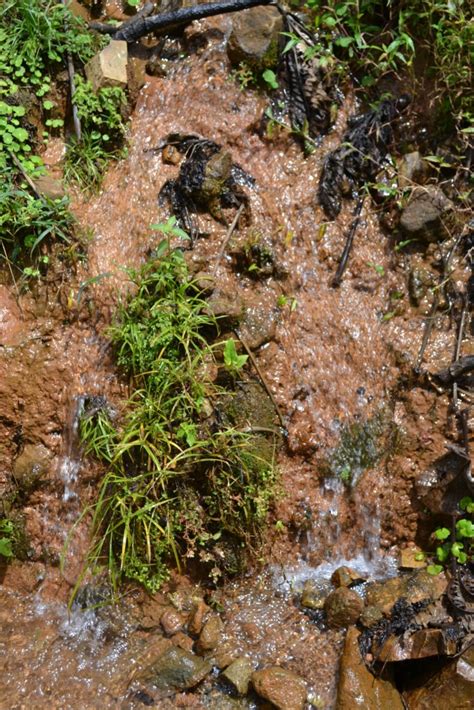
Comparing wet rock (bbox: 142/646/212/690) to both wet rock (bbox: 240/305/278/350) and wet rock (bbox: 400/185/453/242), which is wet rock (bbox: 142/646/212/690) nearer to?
wet rock (bbox: 240/305/278/350)

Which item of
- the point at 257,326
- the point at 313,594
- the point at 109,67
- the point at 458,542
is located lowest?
the point at 313,594

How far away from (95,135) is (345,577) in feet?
11.1

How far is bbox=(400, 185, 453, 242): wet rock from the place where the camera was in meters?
4.30

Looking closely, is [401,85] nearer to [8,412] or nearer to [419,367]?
[419,367]

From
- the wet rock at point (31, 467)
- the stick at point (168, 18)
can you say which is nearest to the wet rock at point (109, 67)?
the stick at point (168, 18)

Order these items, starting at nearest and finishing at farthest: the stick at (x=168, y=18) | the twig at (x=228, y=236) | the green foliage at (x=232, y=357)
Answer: the green foliage at (x=232, y=357), the twig at (x=228, y=236), the stick at (x=168, y=18)

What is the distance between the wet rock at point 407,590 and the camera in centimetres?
362

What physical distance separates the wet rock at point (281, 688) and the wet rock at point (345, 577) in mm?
593

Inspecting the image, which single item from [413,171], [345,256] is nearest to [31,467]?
[345,256]

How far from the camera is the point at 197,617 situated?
3.62 meters

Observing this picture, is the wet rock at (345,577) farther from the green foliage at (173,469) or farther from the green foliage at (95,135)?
the green foliage at (95,135)

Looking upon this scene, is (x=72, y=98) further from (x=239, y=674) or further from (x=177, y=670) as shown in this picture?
(x=239, y=674)

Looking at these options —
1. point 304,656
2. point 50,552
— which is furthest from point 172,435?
point 304,656

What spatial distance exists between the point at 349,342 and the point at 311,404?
0.49m
